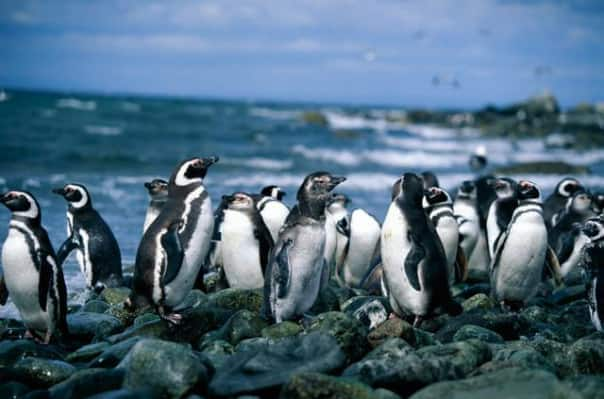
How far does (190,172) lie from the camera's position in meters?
7.41

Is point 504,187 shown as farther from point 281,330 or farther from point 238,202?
point 281,330

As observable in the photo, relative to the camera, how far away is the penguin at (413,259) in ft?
23.4

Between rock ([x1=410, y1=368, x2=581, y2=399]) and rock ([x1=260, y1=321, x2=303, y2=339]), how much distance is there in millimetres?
1694

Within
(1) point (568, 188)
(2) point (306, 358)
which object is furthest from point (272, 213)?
(1) point (568, 188)

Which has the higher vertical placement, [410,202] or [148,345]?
[410,202]

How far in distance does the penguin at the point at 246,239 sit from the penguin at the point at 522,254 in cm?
234

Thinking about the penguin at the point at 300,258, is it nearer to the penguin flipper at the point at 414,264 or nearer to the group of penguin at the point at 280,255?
the group of penguin at the point at 280,255

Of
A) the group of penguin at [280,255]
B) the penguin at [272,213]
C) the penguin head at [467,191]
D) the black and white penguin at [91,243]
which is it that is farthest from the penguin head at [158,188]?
the penguin head at [467,191]

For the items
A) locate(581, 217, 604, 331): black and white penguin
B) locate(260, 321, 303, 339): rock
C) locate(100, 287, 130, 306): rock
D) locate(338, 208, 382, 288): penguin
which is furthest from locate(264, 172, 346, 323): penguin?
locate(338, 208, 382, 288): penguin

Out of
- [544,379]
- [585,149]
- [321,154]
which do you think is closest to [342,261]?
[544,379]

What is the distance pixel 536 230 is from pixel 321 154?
23505 mm

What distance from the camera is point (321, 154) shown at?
31.7 metres

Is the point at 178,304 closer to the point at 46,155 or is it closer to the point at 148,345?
the point at 148,345

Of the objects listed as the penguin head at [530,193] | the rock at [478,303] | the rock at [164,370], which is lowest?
the rock at [478,303]
